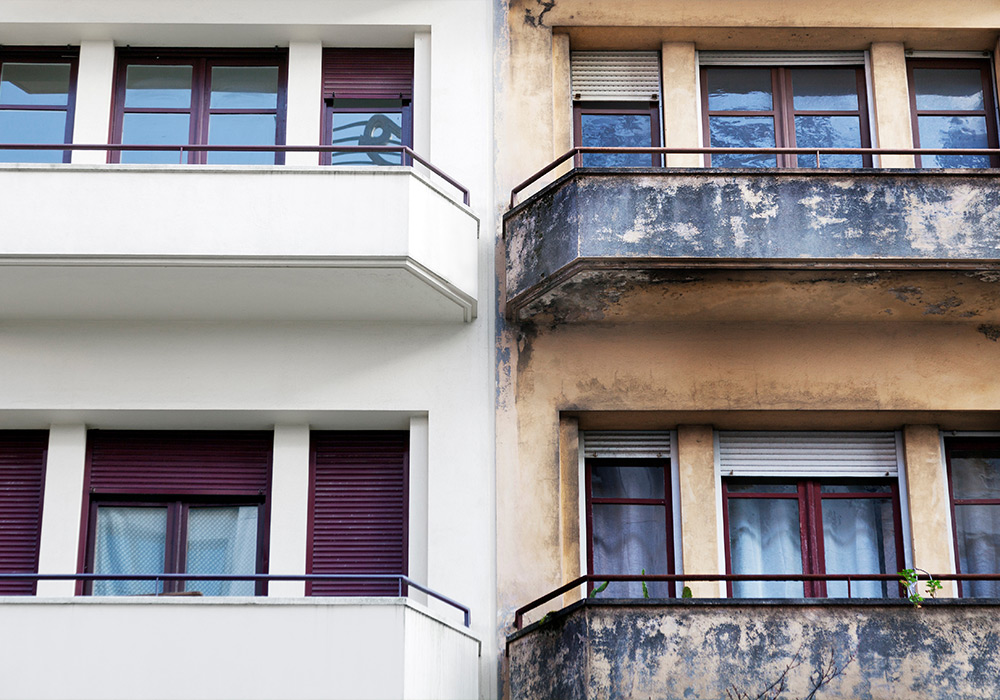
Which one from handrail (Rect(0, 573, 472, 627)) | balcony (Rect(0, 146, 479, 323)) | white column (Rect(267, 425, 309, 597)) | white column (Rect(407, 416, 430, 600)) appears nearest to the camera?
handrail (Rect(0, 573, 472, 627))

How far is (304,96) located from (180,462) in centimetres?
397

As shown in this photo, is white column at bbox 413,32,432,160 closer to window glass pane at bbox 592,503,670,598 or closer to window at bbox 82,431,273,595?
window at bbox 82,431,273,595

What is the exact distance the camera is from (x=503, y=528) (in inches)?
507

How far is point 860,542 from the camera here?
44.9ft

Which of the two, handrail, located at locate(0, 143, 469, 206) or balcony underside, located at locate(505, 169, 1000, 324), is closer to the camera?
balcony underside, located at locate(505, 169, 1000, 324)

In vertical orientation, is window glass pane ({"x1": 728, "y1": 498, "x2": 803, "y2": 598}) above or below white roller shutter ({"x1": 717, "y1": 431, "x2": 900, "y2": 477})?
below

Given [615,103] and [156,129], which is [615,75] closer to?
[615,103]

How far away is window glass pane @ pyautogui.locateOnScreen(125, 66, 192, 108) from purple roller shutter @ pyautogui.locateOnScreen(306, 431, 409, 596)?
399 centimetres

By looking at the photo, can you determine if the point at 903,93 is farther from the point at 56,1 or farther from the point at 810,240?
the point at 56,1

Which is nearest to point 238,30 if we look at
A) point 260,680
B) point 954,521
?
point 260,680

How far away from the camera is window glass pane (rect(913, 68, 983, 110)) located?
14.9 metres

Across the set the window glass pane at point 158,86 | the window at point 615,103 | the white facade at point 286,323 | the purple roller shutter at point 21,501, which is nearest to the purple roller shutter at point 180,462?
the white facade at point 286,323

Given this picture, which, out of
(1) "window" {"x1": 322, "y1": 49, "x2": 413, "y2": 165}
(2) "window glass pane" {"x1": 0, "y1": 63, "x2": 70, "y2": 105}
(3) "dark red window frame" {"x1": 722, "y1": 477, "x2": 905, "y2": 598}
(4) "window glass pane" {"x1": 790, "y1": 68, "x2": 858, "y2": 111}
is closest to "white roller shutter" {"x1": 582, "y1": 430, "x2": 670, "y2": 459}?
(3) "dark red window frame" {"x1": 722, "y1": 477, "x2": 905, "y2": 598}

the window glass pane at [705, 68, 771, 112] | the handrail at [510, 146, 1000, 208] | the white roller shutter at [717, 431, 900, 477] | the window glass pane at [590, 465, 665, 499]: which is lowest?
the window glass pane at [590, 465, 665, 499]
